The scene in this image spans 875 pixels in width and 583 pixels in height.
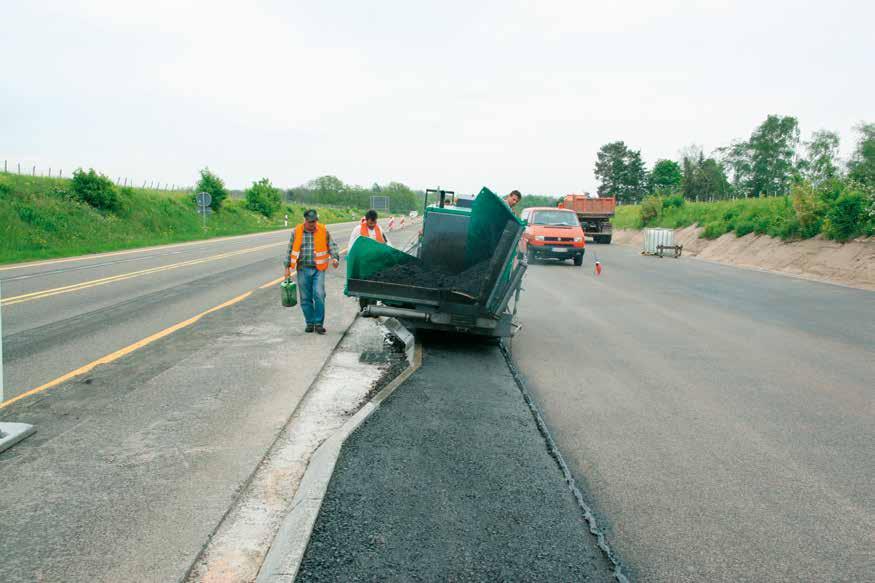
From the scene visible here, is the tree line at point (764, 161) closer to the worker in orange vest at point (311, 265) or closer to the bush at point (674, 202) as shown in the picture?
the bush at point (674, 202)

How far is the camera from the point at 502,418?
514cm

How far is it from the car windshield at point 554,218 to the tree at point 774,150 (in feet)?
256

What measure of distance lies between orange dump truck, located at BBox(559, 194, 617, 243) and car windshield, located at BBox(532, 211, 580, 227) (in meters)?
12.1

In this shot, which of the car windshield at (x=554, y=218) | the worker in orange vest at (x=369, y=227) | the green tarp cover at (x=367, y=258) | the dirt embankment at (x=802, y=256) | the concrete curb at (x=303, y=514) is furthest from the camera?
the car windshield at (x=554, y=218)

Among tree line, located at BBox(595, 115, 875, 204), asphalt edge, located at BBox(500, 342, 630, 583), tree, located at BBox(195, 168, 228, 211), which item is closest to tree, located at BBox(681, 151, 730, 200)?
tree line, located at BBox(595, 115, 875, 204)

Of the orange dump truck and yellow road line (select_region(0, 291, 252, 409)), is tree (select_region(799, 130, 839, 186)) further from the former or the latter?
yellow road line (select_region(0, 291, 252, 409))

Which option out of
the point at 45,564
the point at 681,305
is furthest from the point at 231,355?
the point at 681,305

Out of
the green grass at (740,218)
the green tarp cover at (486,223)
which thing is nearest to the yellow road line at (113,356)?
the green tarp cover at (486,223)

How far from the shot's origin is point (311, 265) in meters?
8.73

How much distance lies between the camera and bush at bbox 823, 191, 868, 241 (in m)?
20.8

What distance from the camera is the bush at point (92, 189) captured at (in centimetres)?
3341

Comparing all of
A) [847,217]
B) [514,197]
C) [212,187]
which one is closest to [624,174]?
[212,187]

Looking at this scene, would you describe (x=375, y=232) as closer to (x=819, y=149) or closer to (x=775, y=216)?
(x=775, y=216)

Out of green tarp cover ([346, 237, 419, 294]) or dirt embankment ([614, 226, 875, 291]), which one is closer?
green tarp cover ([346, 237, 419, 294])
